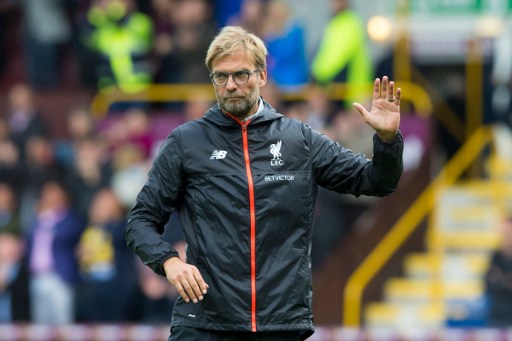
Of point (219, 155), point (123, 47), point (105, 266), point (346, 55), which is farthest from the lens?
point (123, 47)

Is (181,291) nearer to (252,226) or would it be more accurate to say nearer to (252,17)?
(252,226)

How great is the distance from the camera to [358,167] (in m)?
6.75

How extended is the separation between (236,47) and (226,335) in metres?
1.30

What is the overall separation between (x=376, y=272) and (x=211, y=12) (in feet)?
11.7

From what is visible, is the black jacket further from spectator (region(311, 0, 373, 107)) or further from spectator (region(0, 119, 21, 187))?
spectator (region(0, 119, 21, 187))

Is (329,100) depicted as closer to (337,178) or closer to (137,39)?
(137,39)

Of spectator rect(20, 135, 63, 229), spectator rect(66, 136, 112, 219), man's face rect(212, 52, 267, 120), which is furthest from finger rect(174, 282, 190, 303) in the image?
spectator rect(20, 135, 63, 229)

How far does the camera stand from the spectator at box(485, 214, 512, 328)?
45.0 feet

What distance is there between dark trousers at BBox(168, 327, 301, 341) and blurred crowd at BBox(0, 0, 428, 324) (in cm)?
666

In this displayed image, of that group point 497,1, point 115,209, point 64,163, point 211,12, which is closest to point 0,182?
point 64,163

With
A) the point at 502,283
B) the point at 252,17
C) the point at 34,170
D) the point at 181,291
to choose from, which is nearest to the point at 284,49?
the point at 252,17

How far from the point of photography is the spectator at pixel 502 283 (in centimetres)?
1372

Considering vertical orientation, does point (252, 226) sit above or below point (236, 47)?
below

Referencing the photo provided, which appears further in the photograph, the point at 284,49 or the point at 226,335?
the point at 284,49
